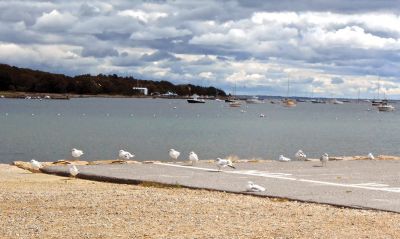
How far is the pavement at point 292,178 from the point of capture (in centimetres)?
1684

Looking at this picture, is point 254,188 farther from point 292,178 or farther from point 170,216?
point 170,216

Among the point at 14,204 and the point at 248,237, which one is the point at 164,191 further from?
the point at 248,237

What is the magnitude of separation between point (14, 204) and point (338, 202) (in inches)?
263

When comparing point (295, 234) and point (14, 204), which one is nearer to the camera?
point (295, 234)

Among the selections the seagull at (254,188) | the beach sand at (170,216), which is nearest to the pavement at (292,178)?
the seagull at (254,188)

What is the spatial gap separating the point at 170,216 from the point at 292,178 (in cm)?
771

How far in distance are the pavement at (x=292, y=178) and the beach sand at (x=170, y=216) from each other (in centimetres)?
91

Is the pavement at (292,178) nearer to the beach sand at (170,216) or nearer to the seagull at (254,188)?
the seagull at (254,188)

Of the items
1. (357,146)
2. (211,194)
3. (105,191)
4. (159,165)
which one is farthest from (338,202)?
(357,146)

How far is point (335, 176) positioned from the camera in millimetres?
21625

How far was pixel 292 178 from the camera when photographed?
2084 centimetres

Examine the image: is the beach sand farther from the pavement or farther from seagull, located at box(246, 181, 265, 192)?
the pavement

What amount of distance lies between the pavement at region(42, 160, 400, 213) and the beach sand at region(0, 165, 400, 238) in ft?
2.99

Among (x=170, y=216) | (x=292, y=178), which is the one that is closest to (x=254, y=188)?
(x=292, y=178)
